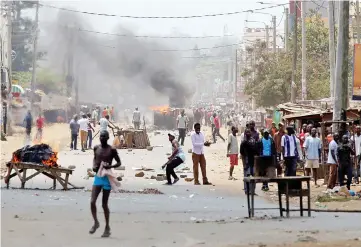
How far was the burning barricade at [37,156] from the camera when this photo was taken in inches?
757

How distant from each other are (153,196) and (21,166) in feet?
9.13

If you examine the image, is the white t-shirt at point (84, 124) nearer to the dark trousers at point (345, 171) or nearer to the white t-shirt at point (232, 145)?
the white t-shirt at point (232, 145)

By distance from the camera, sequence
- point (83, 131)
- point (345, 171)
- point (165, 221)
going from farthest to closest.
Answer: point (83, 131) → point (345, 171) → point (165, 221)

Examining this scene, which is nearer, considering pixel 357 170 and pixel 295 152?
pixel 295 152

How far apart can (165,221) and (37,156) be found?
5.76 meters

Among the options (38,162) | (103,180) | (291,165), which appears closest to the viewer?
(103,180)

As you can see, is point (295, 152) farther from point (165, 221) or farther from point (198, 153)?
point (165, 221)

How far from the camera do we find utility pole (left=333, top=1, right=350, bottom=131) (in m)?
22.5

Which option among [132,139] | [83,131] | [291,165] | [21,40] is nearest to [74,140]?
[83,131]

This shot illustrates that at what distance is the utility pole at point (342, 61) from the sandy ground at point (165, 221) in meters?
3.40

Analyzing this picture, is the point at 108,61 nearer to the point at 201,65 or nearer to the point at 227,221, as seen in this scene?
the point at 227,221

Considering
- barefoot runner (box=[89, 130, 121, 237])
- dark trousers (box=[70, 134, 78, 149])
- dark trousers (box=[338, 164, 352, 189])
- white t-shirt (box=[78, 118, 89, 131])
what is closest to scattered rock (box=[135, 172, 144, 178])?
dark trousers (box=[338, 164, 352, 189])

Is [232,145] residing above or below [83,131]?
below

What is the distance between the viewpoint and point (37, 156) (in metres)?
19.3
